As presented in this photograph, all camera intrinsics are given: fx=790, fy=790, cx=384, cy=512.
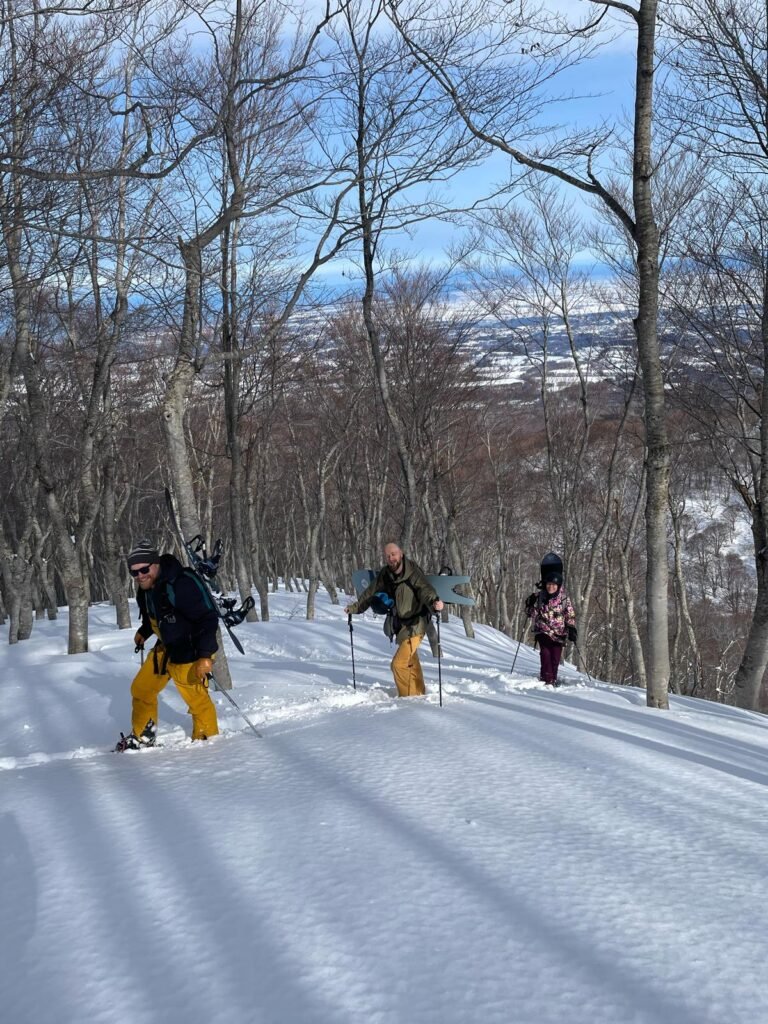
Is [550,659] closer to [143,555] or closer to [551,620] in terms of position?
[551,620]

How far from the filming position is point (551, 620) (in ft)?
31.8

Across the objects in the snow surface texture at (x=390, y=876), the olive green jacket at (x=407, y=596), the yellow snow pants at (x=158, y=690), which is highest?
the olive green jacket at (x=407, y=596)

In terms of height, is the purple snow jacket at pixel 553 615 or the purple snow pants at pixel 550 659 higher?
the purple snow jacket at pixel 553 615

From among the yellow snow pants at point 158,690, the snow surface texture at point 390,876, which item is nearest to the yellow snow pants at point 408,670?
the snow surface texture at point 390,876

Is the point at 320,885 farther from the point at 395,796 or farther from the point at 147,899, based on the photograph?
the point at 395,796

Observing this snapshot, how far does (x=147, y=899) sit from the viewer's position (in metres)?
3.28

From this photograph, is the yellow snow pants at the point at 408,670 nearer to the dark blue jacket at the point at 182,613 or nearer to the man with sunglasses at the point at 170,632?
the man with sunglasses at the point at 170,632

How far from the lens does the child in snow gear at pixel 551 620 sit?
962cm

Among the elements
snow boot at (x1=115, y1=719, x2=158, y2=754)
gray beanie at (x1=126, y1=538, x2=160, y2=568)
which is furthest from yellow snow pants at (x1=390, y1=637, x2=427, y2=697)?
gray beanie at (x1=126, y1=538, x2=160, y2=568)

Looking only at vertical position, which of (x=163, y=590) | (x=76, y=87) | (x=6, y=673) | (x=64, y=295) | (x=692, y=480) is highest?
(x=64, y=295)

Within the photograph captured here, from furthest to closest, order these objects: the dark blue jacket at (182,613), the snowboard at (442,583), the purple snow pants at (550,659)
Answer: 1. the purple snow pants at (550,659)
2. the snowboard at (442,583)
3. the dark blue jacket at (182,613)

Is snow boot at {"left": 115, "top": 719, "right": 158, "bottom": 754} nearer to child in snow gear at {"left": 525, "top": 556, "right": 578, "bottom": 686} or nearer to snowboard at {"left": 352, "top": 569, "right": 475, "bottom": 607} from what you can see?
snowboard at {"left": 352, "top": 569, "right": 475, "bottom": 607}

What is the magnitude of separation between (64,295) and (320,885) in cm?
1352

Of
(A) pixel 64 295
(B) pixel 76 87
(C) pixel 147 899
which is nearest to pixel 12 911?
(C) pixel 147 899
